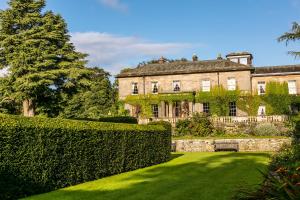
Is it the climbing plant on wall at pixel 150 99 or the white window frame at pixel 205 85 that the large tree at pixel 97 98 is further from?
the white window frame at pixel 205 85

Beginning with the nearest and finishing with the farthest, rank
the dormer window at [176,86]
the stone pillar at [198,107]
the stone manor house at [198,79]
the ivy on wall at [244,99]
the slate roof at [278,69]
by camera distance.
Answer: the ivy on wall at [244,99] → the stone manor house at [198,79] → the slate roof at [278,69] → the stone pillar at [198,107] → the dormer window at [176,86]

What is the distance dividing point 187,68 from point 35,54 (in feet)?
64.8

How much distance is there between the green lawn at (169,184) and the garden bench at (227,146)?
1190 centimetres

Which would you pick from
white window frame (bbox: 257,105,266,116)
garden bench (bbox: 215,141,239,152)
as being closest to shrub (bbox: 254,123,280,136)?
garden bench (bbox: 215,141,239,152)

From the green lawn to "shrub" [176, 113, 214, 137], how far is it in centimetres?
1987

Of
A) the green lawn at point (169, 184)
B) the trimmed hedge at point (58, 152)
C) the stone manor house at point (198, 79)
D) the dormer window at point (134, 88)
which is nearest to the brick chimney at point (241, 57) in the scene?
the stone manor house at point (198, 79)

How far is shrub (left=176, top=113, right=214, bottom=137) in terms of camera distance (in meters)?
39.1

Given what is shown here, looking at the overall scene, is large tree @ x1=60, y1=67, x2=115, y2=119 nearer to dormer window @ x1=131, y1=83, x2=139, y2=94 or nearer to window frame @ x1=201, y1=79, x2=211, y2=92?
dormer window @ x1=131, y1=83, x2=139, y2=94

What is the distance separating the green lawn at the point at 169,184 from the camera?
11508 millimetres

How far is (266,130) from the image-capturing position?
37062 millimetres

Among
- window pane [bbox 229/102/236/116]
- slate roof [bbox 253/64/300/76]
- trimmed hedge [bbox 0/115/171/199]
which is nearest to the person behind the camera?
trimmed hedge [bbox 0/115/171/199]

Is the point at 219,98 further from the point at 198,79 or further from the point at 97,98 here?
the point at 97,98

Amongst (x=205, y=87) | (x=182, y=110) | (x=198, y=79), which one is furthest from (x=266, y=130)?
(x=198, y=79)

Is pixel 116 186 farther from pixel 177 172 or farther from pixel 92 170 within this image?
pixel 177 172
